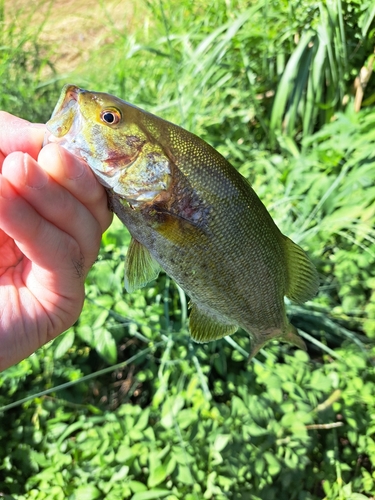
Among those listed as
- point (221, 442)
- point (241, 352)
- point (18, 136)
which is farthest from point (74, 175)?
point (241, 352)

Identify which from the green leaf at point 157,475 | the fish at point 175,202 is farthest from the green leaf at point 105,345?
the fish at point 175,202

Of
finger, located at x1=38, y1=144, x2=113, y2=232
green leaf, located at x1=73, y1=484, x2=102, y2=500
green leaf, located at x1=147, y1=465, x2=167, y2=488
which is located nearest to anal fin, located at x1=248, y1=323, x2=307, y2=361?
green leaf, located at x1=147, y1=465, x2=167, y2=488

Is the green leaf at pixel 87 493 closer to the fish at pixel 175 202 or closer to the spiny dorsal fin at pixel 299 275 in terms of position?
the fish at pixel 175 202

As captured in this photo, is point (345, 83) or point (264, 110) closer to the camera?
point (345, 83)

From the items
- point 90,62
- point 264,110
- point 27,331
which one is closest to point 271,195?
point 264,110

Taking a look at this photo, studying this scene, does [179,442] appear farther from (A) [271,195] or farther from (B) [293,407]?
(A) [271,195]

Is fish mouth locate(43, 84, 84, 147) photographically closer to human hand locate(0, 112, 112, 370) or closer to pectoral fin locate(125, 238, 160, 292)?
human hand locate(0, 112, 112, 370)
